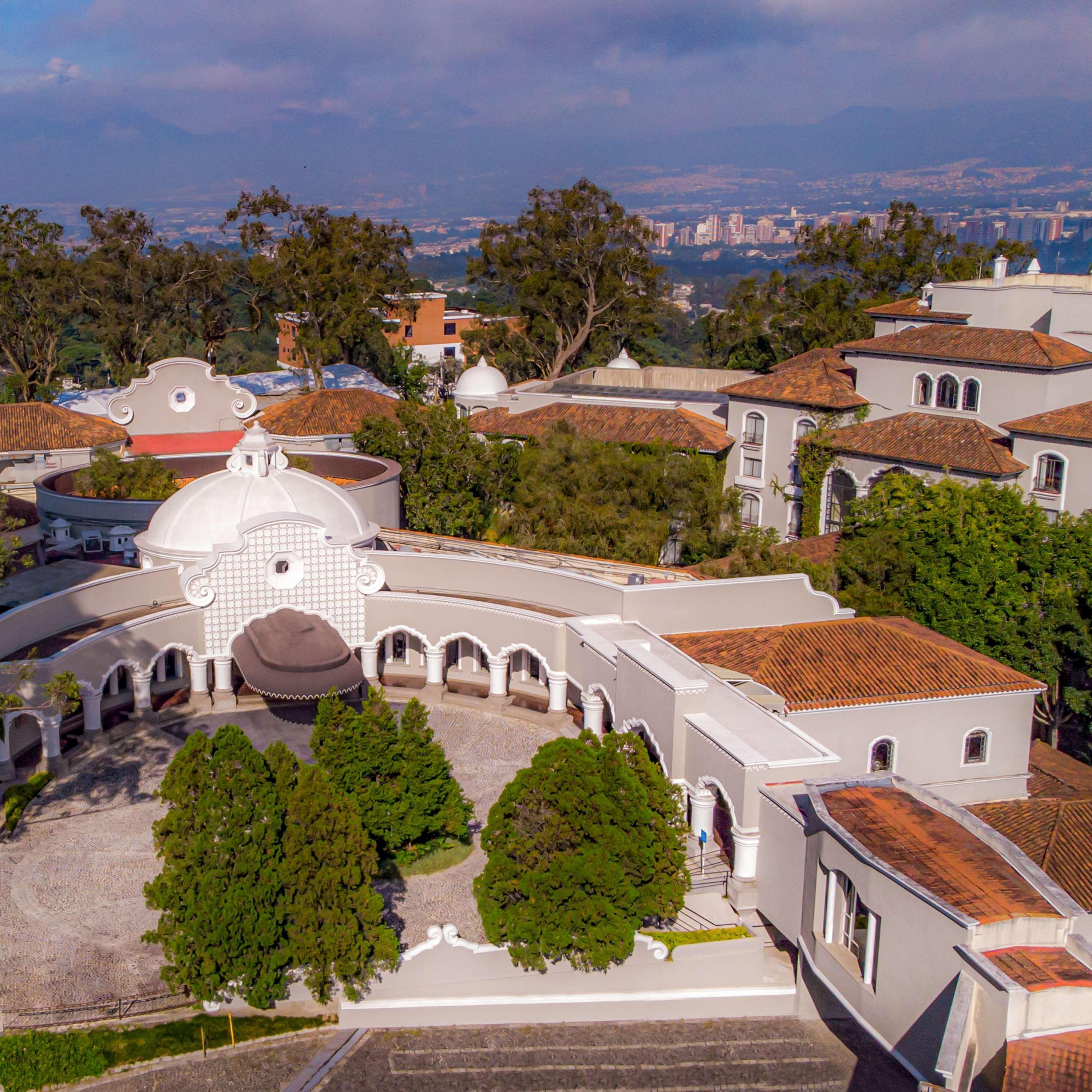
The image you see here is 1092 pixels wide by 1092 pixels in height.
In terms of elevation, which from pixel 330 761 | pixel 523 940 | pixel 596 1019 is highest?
pixel 330 761

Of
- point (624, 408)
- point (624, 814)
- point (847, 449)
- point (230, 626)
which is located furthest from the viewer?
point (624, 408)

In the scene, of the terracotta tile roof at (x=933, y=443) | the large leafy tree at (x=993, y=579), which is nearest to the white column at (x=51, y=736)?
the large leafy tree at (x=993, y=579)

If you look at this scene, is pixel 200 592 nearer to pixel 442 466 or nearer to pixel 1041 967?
pixel 442 466

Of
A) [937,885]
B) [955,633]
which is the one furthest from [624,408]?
[937,885]

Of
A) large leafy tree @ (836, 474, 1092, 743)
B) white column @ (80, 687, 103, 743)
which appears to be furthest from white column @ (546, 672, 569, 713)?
white column @ (80, 687, 103, 743)

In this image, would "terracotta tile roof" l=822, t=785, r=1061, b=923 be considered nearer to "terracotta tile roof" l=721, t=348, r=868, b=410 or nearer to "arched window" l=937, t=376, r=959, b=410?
"arched window" l=937, t=376, r=959, b=410

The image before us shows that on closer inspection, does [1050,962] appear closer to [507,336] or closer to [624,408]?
[624,408]

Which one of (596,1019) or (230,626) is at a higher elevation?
(230,626)
